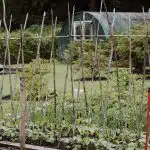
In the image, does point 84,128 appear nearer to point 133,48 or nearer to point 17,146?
point 17,146

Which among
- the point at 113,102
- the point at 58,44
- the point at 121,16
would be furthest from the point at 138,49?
the point at 113,102

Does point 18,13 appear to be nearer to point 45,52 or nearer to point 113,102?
point 45,52

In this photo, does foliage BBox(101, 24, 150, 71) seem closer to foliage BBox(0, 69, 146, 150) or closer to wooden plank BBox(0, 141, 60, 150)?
foliage BBox(0, 69, 146, 150)

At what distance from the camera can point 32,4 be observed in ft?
94.6

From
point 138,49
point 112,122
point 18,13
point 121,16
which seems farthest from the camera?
point 18,13

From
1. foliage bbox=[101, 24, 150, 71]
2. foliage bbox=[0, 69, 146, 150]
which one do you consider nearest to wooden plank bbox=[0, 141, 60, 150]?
foliage bbox=[0, 69, 146, 150]

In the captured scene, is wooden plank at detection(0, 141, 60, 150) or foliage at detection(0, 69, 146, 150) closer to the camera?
foliage at detection(0, 69, 146, 150)

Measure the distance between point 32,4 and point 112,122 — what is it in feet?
76.5

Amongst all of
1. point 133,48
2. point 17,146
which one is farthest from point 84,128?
point 133,48

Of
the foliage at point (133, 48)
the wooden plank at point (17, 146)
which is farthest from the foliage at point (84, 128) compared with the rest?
the foliage at point (133, 48)

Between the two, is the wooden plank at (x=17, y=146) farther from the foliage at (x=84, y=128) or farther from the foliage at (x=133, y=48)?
the foliage at (x=133, y=48)

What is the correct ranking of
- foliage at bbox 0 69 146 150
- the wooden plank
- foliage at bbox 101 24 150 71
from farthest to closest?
foliage at bbox 101 24 150 71, the wooden plank, foliage at bbox 0 69 146 150

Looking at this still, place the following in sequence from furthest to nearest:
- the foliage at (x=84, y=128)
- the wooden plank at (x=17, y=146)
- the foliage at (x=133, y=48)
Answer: the foliage at (x=133, y=48) < the wooden plank at (x=17, y=146) < the foliage at (x=84, y=128)

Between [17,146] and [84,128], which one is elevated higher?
[84,128]
